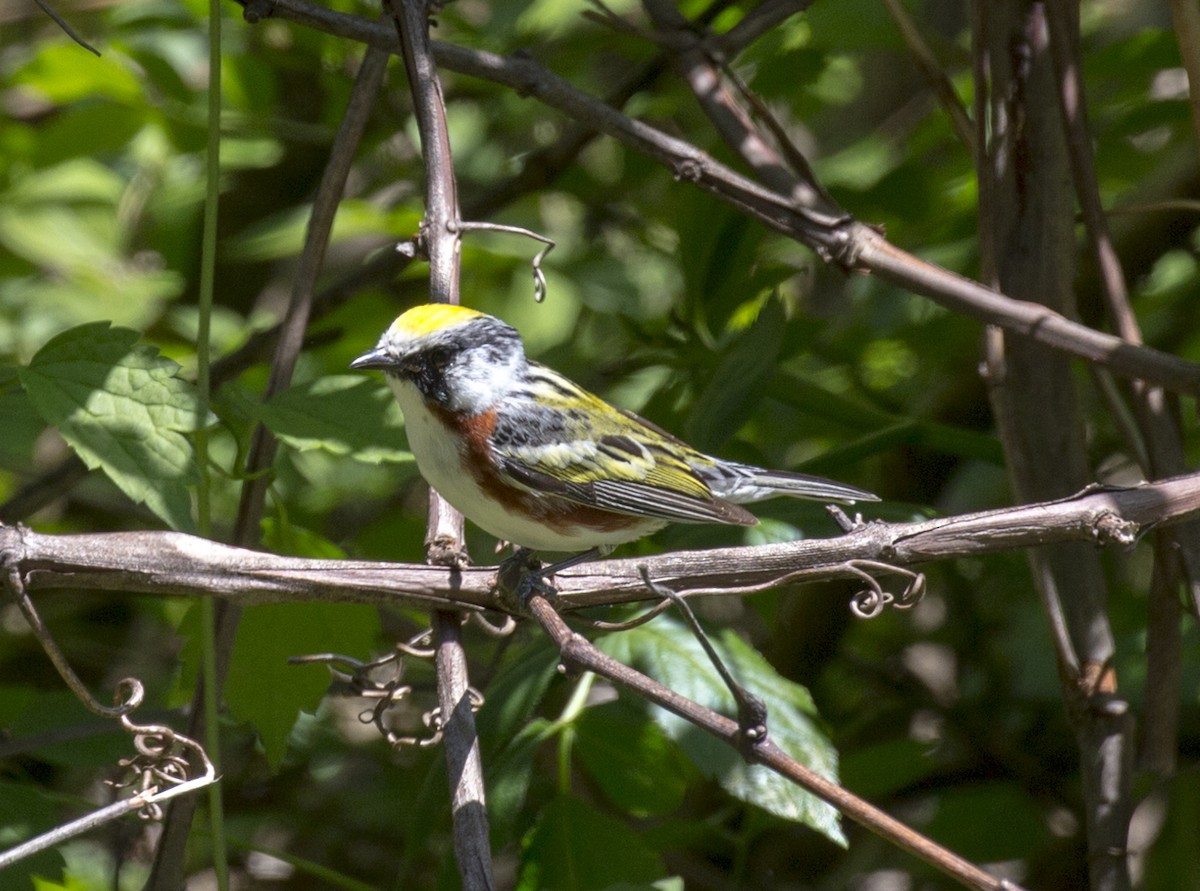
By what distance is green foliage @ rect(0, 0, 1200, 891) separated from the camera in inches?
90.3

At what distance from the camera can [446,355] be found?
2582mm

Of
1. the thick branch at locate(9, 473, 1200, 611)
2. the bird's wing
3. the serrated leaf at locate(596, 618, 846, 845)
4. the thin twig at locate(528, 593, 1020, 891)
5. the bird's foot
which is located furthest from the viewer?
the bird's wing

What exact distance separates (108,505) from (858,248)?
3.18 meters

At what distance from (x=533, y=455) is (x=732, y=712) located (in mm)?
700

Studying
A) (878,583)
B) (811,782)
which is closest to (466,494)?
(878,583)

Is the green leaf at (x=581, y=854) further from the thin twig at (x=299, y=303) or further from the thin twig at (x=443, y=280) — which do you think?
the thin twig at (x=299, y=303)

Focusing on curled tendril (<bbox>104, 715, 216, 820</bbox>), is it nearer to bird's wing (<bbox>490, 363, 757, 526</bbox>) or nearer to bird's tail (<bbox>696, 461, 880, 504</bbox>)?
bird's wing (<bbox>490, 363, 757, 526</bbox>)

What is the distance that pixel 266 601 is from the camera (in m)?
1.83

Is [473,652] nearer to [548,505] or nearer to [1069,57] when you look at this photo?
[548,505]

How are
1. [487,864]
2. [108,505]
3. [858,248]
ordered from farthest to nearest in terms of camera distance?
[108,505] < [858,248] < [487,864]

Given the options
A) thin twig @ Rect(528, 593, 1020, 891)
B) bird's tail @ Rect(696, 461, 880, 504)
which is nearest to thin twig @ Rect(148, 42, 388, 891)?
bird's tail @ Rect(696, 461, 880, 504)

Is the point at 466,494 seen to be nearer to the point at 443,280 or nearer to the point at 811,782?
the point at 443,280

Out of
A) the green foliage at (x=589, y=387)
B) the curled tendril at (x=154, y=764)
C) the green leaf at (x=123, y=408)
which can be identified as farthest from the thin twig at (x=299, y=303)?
the green leaf at (x=123, y=408)

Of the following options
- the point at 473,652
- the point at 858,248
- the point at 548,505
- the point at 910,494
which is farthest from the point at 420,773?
the point at 858,248
